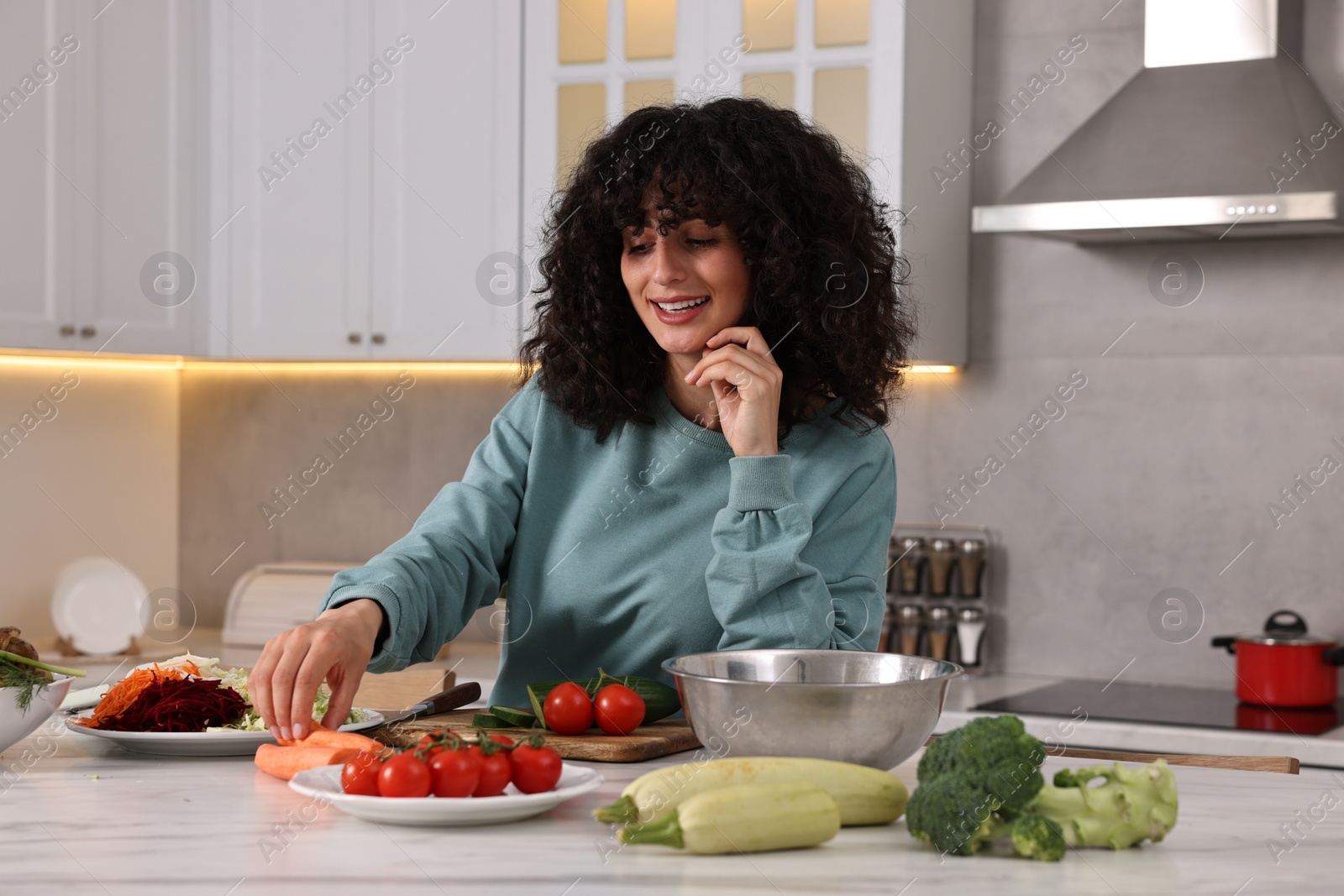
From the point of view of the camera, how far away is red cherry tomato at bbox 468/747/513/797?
1.01 meters

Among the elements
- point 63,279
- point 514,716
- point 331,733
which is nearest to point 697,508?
point 514,716

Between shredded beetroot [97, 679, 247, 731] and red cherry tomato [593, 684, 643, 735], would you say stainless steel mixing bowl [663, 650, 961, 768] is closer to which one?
red cherry tomato [593, 684, 643, 735]

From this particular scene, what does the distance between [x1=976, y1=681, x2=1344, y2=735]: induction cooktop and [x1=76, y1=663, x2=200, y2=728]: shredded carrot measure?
157 centimetres

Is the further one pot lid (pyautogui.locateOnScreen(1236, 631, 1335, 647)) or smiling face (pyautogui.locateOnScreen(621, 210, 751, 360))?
pot lid (pyautogui.locateOnScreen(1236, 631, 1335, 647))

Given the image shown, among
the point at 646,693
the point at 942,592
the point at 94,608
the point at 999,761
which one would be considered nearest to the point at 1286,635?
the point at 942,592

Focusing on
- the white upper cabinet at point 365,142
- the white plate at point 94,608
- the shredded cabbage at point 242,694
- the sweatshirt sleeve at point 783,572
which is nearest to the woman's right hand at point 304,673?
the shredded cabbage at point 242,694

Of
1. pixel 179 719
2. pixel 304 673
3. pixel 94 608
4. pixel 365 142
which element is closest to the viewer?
pixel 304 673

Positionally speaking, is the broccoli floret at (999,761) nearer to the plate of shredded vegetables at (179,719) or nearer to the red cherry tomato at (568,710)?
the red cherry tomato at (568,710)

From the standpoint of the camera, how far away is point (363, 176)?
311 cm

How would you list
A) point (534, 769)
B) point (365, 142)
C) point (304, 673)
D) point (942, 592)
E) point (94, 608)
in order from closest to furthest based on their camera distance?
point (534, 769)
point (304, 673)
point (942, 592)
point (365, 142)
point (94, 608)

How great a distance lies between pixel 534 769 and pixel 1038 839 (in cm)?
35

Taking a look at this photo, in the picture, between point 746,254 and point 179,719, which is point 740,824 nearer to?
point 179,719

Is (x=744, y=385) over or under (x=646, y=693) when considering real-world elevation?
over

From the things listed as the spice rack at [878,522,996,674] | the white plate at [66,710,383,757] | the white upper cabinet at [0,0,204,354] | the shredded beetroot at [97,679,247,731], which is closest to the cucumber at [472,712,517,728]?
the white plate at [66,710,383,757]
